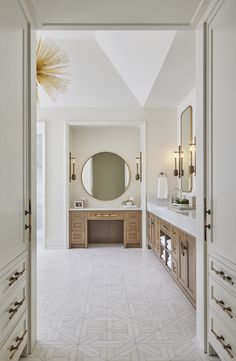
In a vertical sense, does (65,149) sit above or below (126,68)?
below

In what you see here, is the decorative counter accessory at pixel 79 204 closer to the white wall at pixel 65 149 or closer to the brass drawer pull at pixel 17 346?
the white wall at pixel 65 149

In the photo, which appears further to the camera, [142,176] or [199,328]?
[142,176]

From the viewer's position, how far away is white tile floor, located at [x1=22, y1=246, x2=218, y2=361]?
239 centimetres

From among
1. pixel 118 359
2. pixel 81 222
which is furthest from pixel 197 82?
pixel 81 222

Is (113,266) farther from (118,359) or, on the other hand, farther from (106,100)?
(106,100)

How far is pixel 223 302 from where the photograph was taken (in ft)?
6.55

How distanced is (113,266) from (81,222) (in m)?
1.59

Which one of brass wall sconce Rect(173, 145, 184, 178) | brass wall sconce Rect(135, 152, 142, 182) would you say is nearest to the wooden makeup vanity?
brass wall sconce Rect(135, 152, 142, 182)

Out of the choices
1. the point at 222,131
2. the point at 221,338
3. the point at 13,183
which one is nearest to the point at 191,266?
the point at 221,338

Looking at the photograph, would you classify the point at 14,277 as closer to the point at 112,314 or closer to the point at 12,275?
the point at 12,275

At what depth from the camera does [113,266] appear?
196 inches

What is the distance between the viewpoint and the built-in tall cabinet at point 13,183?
5.75ft

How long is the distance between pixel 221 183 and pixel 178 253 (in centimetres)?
186

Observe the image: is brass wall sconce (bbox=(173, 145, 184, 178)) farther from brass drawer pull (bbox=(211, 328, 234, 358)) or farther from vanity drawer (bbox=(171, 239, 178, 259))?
brass drawer pull (bbox=(211, 328, 234, 358))
